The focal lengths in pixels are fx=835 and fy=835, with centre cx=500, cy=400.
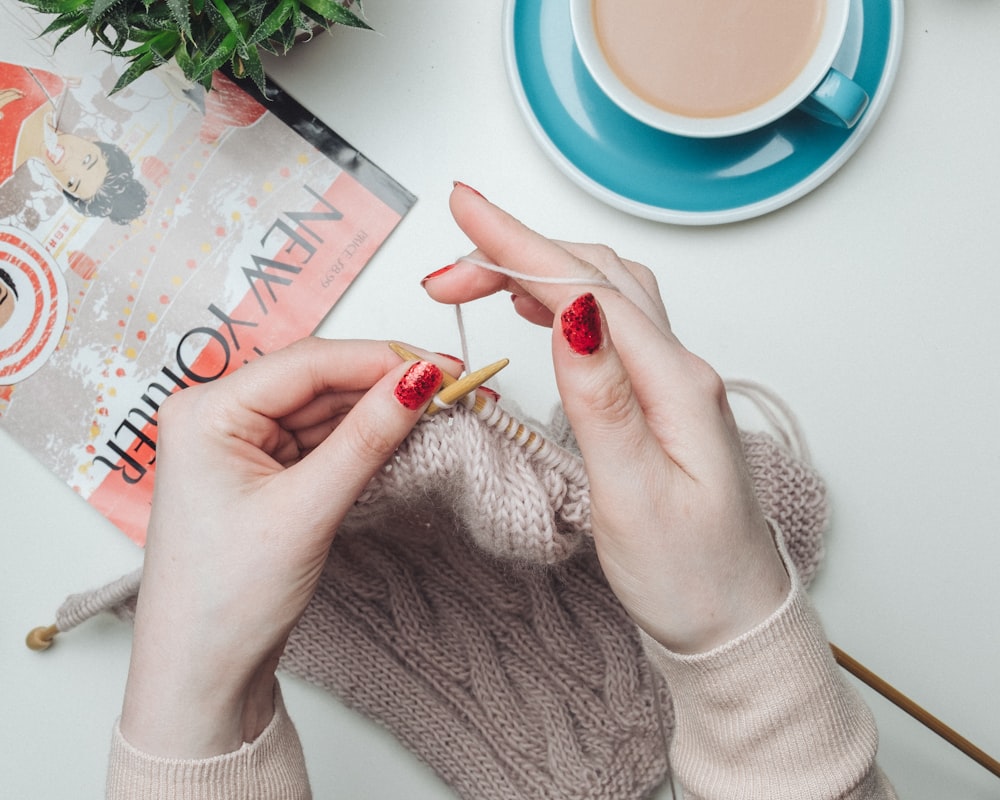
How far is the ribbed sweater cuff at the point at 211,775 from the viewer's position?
599 millimetres

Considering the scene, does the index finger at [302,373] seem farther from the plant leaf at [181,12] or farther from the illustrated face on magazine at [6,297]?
the illustrated face on magazine at [6,297]

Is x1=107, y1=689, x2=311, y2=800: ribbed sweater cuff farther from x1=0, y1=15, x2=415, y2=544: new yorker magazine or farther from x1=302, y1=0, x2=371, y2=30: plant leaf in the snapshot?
x1=302, y1=0, x2=371, y2=30: plant leaf

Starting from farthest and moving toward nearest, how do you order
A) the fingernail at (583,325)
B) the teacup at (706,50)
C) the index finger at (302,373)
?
the teacup at (706,50) → the index finger at (302,373) → the fingernail at (583,325)

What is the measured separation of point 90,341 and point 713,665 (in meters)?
0.67

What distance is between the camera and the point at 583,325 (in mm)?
527

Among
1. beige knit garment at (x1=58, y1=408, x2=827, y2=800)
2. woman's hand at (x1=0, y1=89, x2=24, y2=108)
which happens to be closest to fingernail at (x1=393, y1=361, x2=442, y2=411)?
beige knit garment at (x1=58, y1=408, x2=827, y2=800)

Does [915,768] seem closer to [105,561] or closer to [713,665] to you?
[713,665]

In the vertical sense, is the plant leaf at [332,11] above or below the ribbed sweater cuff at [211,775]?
above

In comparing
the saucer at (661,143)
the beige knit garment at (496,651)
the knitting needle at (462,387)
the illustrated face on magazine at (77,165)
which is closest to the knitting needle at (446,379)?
the knitting needle at (462,387)

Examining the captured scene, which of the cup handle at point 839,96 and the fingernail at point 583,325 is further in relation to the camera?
the cup handle at point 839,96

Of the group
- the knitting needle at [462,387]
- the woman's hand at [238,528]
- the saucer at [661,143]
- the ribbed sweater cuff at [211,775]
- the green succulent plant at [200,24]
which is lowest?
the ribbed sweater cuff at [211,775]

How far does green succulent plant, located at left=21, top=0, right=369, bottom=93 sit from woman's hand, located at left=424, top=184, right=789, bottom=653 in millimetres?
210

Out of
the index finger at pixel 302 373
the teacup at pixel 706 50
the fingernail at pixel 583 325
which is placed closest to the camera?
the fingernail at pixel 583 325

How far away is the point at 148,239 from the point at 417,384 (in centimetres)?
43
